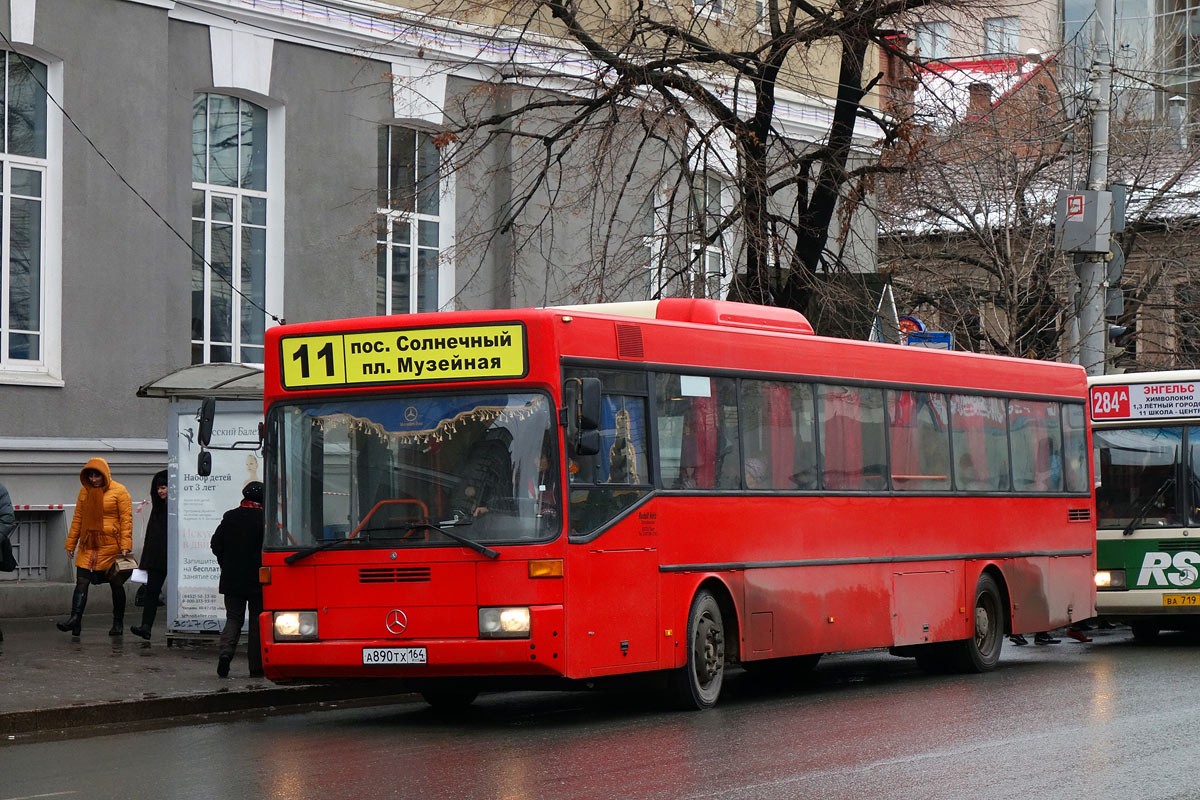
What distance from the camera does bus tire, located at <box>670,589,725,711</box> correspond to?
42.9 ft

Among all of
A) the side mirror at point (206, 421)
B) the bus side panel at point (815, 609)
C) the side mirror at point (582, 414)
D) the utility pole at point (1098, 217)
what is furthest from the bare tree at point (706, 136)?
the side mirror at point (582, 414)

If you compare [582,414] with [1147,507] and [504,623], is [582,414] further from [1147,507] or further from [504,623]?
[1147,507]

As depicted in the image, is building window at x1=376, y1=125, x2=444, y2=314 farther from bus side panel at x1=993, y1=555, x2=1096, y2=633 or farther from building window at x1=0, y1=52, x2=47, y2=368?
bus side panel at x1=993, y1=555, x2=1096, y2=633

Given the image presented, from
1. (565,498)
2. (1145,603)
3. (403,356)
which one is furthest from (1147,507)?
(403,356)

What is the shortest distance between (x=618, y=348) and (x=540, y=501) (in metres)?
1.38

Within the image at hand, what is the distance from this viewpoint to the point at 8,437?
19.6 m

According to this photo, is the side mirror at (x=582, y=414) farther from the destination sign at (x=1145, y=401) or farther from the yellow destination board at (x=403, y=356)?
the destination sign at (x=1145, y=401)

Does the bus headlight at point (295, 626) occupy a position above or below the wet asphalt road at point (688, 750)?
above

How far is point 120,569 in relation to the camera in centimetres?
1786

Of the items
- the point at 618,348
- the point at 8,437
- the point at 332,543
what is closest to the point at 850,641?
the point at 618,348

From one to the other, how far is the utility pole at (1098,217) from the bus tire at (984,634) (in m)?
7.08

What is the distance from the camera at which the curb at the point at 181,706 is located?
12273mm

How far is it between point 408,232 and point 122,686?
11.8 metres

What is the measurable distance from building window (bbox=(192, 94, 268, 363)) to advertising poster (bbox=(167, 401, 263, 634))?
549 centimetres
